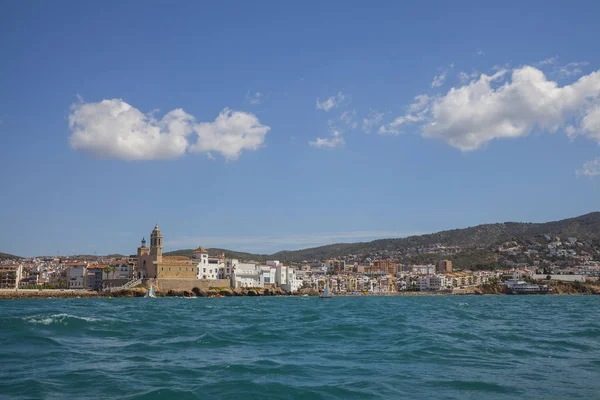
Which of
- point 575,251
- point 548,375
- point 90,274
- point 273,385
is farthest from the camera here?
point 575,251

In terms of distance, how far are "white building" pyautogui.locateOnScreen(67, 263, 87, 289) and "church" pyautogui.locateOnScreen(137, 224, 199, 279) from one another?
11.7m

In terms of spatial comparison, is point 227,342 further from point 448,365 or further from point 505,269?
point 505,269

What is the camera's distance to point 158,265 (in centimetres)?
9438

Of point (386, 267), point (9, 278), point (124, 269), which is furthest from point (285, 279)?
point (386, 267)

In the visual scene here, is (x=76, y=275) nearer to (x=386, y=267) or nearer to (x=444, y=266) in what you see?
(x=386, y=267)

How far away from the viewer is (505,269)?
559 feet

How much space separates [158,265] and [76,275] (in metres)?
18.9

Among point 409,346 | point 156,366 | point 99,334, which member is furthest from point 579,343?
point 99,334

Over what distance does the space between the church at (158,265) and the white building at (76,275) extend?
38.3ft

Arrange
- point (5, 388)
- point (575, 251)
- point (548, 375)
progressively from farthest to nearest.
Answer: point (575, 251) → point (548, 375) → point (5, 388)

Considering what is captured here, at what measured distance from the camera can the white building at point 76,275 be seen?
100 m

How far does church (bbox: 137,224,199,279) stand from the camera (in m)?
94.6

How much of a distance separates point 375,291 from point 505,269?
58455 millimetres

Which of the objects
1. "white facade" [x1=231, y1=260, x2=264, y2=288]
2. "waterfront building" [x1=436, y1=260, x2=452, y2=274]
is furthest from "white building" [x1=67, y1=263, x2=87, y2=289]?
"waterfront building" [x1=436, y1=260, x2=452, y2=274]
